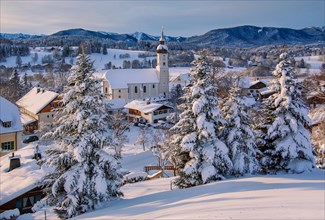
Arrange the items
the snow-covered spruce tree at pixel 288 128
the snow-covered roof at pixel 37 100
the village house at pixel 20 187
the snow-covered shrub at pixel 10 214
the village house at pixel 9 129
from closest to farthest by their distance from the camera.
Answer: the snow-covered spruce tree at pixel 288 128, the snow-covered shrub at pixel 10 214, the village house at pixel 20 187, the village house at pixel 9 129, the snow-covered roof at pixel 37 100

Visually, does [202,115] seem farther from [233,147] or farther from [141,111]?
[141,111]

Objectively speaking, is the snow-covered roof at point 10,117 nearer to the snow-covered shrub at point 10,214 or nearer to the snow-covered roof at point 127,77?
the snow-covered shrub at point 10,214

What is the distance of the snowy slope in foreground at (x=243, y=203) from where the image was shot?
28.2 feet

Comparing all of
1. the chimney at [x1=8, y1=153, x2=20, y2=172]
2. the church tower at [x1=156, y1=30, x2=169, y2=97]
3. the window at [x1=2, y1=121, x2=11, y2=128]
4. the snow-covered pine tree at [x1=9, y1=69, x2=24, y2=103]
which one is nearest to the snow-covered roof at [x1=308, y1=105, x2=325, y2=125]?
the chimney at [x1=8, y1=153, x2=20, y2=172]

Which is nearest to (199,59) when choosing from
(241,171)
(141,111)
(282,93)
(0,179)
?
(282,93)

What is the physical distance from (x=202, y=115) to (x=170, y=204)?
6101 millimetres

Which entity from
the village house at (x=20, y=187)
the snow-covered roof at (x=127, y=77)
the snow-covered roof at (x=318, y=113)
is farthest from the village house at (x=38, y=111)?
the snow-covered roof at (x=318, y=113)

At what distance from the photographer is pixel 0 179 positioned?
2192 centimetres

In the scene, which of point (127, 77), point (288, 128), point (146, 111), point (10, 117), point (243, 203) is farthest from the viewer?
point (127, 77)

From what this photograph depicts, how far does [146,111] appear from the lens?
57562 mm

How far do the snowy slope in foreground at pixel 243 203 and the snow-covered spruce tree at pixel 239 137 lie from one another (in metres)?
1.93

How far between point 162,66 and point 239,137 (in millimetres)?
62923

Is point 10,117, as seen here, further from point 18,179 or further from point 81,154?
point 81,154

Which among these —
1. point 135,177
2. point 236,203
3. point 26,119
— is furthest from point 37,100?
point 236,203
